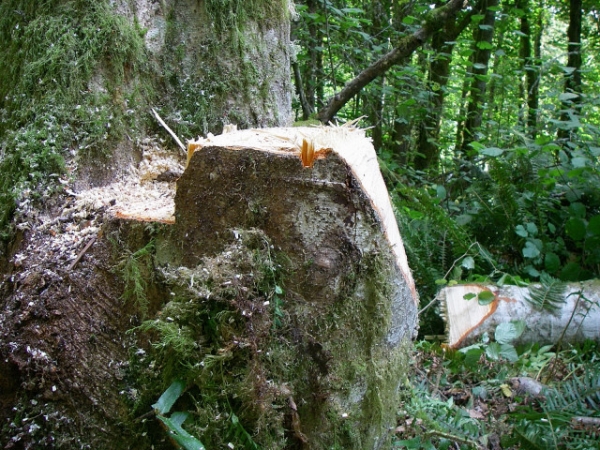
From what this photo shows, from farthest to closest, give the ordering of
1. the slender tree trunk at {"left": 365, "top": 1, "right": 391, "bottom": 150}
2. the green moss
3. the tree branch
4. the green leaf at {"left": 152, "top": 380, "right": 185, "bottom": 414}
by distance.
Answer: the slender tree trunk at {"left": 365, "top": 1, "right": 391, "bottom": 150}, the tree branch, the green moss, the green leaf at {"left": 152, "top": 380, "right": 185, "bottom": 414}

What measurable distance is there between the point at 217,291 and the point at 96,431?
605mm

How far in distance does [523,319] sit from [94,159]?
112 inches

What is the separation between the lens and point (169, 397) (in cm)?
135

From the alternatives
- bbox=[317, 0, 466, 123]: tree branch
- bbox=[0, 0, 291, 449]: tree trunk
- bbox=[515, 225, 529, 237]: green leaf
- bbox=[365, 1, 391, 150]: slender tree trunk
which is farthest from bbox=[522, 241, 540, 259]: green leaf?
bbox=[0, 0, 291, 449]: tree trunk

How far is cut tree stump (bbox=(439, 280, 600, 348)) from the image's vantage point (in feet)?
10.4

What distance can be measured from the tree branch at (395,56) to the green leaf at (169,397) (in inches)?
116

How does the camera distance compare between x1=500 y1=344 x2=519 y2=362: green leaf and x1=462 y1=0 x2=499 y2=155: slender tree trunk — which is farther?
x1=462 y1=0 x2=499 y2=155: slender tree trunk

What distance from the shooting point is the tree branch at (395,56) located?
3.97m

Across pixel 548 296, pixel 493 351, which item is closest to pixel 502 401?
pixel 493 351

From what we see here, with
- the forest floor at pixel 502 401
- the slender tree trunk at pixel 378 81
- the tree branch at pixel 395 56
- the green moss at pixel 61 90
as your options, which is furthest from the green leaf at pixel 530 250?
the green moss at pixel 61 90

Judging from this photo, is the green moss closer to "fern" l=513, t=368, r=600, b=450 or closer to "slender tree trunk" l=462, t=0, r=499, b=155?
"fern" l=513, t=368, r=600, b=450

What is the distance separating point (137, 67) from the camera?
2.06 meters

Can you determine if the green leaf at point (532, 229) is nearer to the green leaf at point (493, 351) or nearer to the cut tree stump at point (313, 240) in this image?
the green leaf at point (493, 351)

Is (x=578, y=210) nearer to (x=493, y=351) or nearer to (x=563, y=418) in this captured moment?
(x=493, y=351)
